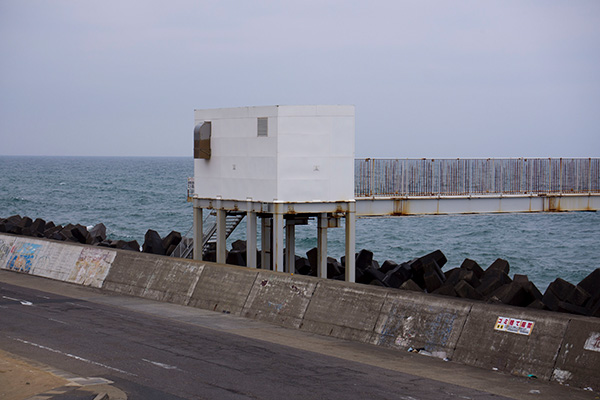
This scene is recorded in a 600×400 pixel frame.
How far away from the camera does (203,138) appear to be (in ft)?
81.3

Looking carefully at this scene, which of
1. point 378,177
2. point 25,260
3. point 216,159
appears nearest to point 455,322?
point 216,159

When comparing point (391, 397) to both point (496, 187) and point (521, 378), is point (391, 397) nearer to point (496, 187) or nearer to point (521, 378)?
point (521, 378)

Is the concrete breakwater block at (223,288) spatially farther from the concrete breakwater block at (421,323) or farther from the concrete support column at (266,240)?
the concrete support column at (266,240)

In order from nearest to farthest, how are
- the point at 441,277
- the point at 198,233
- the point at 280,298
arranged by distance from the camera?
the point at 280,298 < the point at 198,233 < the point at 441,277

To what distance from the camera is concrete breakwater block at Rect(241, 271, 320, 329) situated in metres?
18.6

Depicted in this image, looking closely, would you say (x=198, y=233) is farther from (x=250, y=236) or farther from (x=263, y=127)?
(x=263, y=127)

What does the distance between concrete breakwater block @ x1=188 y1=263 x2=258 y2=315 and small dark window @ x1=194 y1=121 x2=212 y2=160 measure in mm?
4317

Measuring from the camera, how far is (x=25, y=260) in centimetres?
2833

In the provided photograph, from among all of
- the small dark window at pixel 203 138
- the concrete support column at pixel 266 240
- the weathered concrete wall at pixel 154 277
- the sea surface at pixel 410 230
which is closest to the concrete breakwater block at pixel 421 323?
the weathered concrete wall at pixel 154 277

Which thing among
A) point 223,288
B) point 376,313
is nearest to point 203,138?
point 223,288

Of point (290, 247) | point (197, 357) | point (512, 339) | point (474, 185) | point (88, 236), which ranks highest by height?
point (474, 185)

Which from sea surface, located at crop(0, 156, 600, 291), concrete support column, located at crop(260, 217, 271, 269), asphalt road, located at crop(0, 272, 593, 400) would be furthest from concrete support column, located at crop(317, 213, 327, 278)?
sea surface, located at crop(0, 156, 600, 291)

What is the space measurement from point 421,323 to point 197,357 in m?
4.37

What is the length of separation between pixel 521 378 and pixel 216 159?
12.9m
